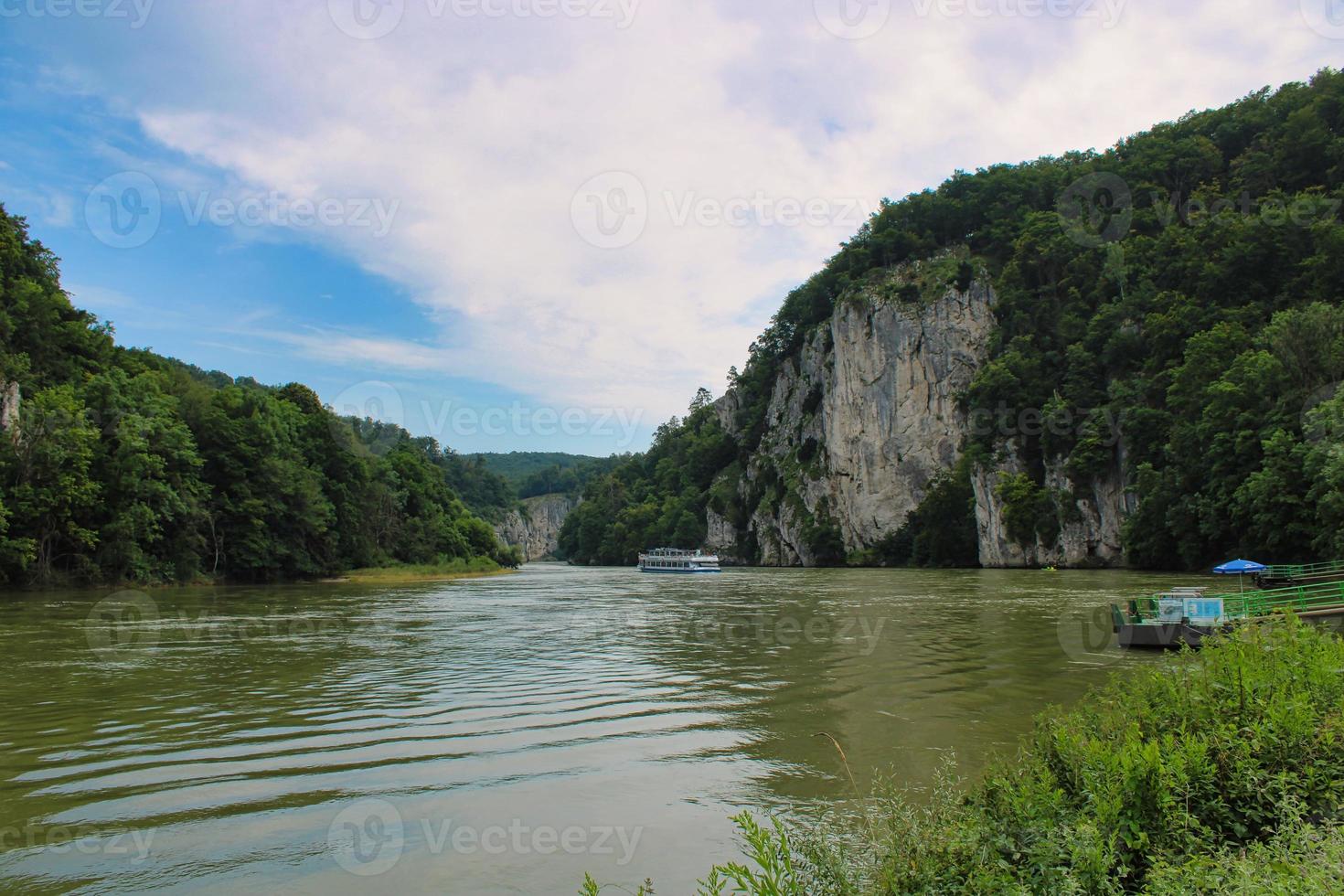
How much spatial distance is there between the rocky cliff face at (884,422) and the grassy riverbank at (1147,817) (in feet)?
244

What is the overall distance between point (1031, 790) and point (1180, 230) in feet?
264

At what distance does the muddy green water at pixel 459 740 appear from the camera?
6898mm

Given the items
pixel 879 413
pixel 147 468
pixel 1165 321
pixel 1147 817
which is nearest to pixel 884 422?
pixel 879 413

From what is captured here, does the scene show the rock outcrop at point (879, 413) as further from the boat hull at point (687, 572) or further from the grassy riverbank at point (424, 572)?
the grassy riverbank at point (424, 572)

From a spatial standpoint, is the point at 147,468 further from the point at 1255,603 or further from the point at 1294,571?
the point at 1294,571

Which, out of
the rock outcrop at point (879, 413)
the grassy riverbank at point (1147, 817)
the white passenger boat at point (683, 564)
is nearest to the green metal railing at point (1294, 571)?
the grassy riverbank at point (1147, 817)

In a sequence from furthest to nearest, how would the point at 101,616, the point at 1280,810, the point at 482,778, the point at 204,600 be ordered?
the point at 204,600 < the point at 101,616 < the point at 482,778 < the point at 1280,810

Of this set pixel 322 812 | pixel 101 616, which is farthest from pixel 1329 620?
pixel 101 616

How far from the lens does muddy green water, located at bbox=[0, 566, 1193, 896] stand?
6.90 m

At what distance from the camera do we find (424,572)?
247 feet

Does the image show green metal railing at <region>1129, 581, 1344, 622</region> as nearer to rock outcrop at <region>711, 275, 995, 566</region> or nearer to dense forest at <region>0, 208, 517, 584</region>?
dense forest at <region>0, 208, 517, 584</region>

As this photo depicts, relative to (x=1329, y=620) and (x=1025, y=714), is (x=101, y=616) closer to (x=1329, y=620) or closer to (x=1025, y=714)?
(x=1025, y=714)

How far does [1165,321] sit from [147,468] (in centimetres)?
7347

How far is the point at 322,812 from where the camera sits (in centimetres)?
786
